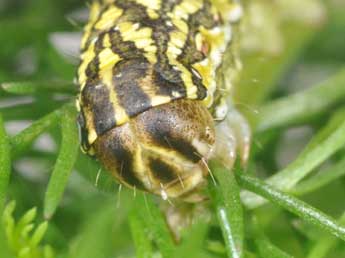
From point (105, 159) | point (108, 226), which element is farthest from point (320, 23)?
point (105, 159)

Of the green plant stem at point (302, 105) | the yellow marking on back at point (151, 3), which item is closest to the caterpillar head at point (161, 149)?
the yellow marking on back at point (151, 3)

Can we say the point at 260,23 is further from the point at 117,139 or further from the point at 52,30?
the point at 117,139

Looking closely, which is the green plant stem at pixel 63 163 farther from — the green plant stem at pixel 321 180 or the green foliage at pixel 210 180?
the green plant stem at pixel 321 180

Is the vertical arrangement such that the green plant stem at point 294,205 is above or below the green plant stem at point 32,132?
above

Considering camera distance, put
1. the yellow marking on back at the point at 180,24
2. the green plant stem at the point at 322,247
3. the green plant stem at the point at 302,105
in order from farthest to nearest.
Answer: the green plant stem at the point at 302,105, the yellow marking on back at the point at 180,24, the green plant stem at the point at 322,247

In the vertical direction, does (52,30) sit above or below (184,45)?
below

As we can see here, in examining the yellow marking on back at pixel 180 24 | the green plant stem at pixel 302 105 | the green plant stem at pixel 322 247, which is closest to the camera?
the green plant stem at pixel 322 247

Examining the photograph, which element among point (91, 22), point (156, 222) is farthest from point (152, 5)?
point (156, 222)
